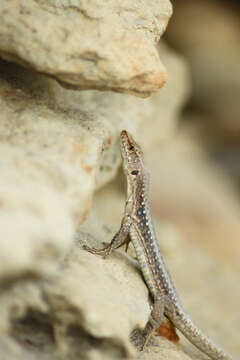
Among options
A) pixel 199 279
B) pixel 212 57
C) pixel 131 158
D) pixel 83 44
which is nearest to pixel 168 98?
pixel 212 57

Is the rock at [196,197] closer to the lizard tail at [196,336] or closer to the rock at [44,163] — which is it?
the lizard tail at [196,336]

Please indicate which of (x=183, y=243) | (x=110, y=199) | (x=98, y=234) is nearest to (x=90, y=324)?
(x=98, y=234)

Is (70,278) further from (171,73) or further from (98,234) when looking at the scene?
(171,73)

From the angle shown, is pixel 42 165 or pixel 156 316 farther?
pixel 156 316

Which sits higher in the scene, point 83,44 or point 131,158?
point 83,44

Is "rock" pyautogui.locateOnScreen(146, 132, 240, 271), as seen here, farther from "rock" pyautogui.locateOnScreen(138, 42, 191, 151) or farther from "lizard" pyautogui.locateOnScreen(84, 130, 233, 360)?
"lizard" pyautogui.locateOnScreen(84, 130, 233, 360)

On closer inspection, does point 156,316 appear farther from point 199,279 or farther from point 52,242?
point 199,279

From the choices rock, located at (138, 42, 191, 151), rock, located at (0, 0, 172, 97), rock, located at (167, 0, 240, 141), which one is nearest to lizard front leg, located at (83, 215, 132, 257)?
rock, located at (0, 0, 172, 97)
